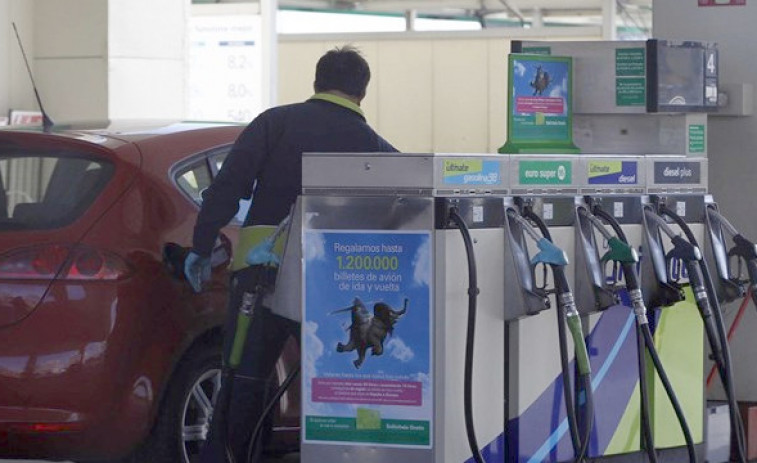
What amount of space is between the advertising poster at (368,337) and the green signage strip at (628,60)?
217 centimetres

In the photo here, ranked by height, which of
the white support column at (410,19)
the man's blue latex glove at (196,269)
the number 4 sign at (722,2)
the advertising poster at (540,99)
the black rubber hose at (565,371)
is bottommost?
the black rubber hose at (565,371)

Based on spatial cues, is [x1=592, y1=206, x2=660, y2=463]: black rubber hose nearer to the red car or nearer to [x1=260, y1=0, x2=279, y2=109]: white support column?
the red car

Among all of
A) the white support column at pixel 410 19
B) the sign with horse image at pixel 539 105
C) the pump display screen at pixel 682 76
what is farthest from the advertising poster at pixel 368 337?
the white support column at pixel 410 19

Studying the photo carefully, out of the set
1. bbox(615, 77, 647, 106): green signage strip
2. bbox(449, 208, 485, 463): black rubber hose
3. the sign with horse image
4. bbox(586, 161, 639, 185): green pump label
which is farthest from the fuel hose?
bbox(615, 77, 647, 106): green signage strip

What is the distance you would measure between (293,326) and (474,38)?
37.5ft

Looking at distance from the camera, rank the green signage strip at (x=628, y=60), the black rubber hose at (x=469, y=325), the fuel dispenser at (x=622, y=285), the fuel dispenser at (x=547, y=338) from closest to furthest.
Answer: the black rubber hose at (x=469, y=325), the fuel dispenser at (x=547, y=338), the fuel dispenser at (x=622, y=285), the green signage strip at (x=628, y=60)

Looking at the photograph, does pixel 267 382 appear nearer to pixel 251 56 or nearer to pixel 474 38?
pixel 251 56

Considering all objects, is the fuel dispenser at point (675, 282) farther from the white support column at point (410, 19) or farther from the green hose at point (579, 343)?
the white support column at point (410, 19)

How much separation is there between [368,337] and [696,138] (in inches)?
103

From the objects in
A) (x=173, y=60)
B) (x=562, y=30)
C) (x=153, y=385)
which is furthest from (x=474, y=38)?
(x=153, y=385)

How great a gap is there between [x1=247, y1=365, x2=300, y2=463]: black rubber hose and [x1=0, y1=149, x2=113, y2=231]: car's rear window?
110 cm

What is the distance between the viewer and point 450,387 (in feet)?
17.8

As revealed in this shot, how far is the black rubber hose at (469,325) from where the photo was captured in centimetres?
532

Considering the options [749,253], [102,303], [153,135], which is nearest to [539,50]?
[749,253]
